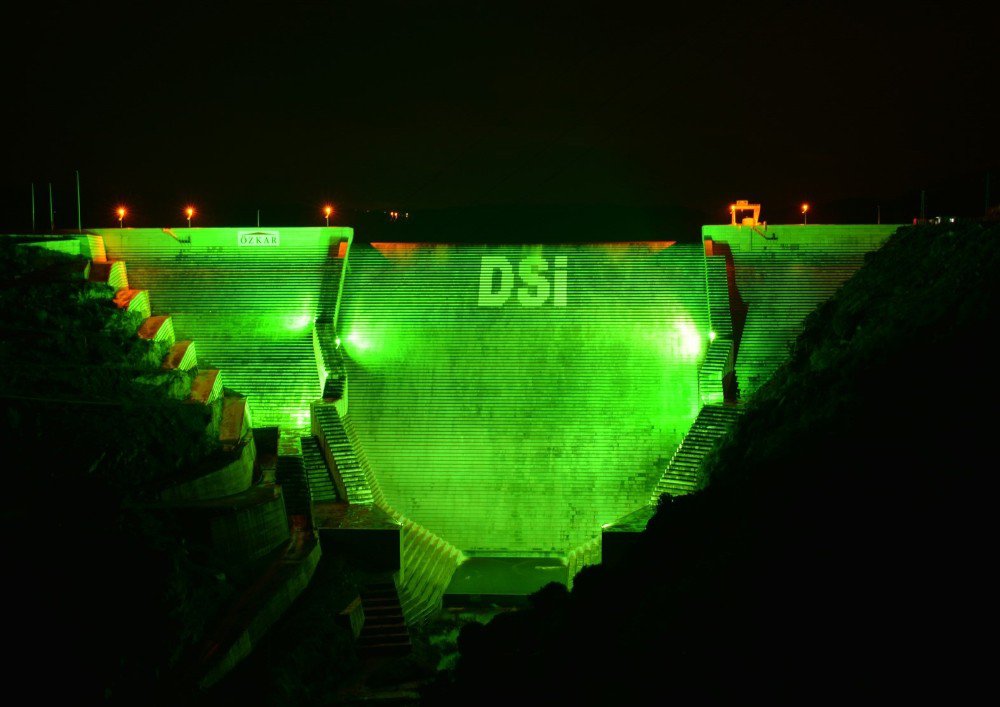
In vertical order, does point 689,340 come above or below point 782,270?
below

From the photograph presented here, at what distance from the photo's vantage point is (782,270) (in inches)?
890

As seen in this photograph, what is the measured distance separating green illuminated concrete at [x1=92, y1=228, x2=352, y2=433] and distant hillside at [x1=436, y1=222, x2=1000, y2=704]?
10740 millimetres

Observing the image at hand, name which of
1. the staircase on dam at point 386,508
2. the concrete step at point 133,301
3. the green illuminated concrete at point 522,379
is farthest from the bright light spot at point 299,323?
the concrete step at point 133,301

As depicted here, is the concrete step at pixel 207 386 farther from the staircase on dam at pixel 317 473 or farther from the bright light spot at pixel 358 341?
the bright light spot at pixel 358 341

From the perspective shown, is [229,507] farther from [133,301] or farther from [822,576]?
[822,576]

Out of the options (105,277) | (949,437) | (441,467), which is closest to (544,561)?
(441,467)

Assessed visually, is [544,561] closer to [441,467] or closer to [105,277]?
[441,467]

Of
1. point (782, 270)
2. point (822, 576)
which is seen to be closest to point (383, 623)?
point (822, 576)

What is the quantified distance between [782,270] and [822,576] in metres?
16.0

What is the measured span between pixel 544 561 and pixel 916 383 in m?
9.14

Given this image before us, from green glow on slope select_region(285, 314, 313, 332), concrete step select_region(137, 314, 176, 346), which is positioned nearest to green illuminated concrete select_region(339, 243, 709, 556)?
green glow on slope select_region(285, 314, 313, 332)

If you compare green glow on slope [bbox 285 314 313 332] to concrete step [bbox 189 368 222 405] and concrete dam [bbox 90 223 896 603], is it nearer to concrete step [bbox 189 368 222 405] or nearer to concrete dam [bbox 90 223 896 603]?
concrete dam [bbox 90 223 896 603]

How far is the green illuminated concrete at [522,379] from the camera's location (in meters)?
18.8

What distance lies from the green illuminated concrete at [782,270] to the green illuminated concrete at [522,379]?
3.40 ft
